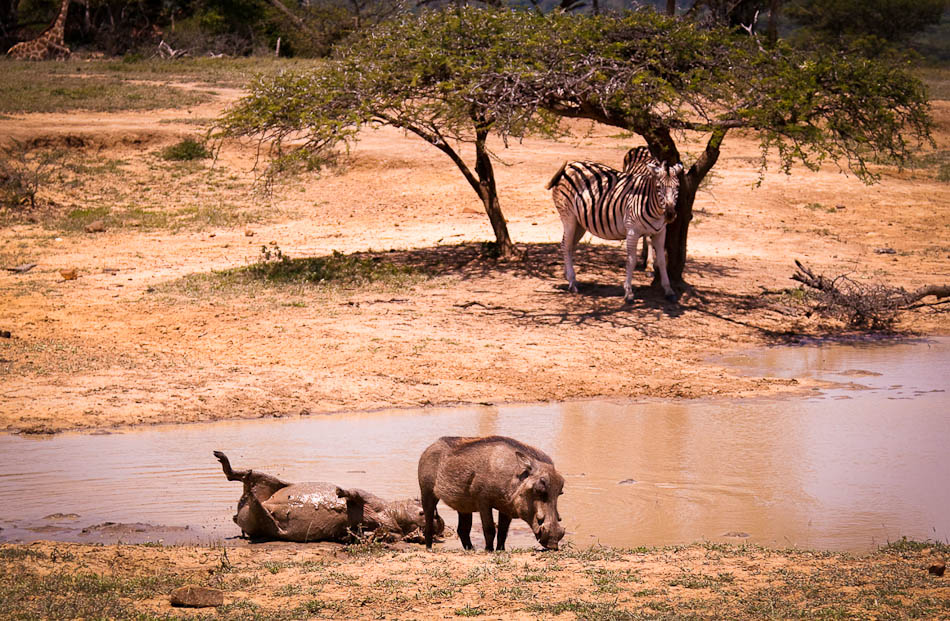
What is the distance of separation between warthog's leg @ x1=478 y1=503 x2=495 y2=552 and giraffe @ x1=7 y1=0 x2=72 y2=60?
40224mm

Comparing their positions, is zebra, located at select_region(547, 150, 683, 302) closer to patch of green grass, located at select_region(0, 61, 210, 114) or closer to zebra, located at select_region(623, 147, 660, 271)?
zebra, located at select_region(623, 147, 660, 271)

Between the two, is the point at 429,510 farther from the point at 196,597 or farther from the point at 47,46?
the point at 47,46

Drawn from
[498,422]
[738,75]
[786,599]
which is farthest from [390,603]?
[738,75]

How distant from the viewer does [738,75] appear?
14.7 m

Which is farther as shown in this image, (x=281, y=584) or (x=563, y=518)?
(x=563, y=518)

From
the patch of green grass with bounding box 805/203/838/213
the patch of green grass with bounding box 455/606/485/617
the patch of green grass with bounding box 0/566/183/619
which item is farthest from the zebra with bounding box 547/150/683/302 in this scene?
the patch of green grass with bounding box 0/566/183/619

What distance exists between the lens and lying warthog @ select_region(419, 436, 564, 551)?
251 inches

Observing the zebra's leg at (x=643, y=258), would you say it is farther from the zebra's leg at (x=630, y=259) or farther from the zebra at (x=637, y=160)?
the zebra's leg at (x=630, y=259)

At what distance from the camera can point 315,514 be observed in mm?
7234

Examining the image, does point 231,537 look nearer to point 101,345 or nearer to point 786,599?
point 786,599

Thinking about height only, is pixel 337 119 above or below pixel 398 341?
above

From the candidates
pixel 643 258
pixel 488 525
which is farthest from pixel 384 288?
pixel 488 525

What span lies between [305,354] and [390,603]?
7177 millimetres

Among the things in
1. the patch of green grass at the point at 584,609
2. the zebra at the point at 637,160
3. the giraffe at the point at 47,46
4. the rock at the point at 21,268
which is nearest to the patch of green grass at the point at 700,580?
the patch of green grass at the point at 584,609
